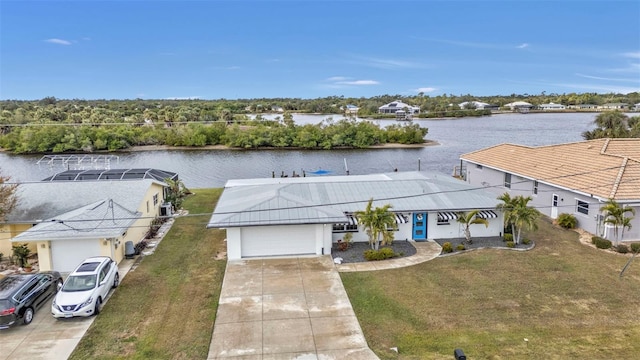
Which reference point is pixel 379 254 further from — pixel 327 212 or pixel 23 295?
pixel 23 295

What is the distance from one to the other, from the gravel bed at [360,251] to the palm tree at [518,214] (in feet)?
16.6

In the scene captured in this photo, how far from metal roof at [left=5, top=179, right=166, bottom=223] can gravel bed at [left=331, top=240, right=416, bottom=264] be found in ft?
36.2

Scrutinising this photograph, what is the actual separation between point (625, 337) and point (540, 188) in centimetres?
1592

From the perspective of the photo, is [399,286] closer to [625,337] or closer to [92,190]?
[625,337]

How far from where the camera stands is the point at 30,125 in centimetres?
8562

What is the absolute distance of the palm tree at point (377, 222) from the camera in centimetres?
2003

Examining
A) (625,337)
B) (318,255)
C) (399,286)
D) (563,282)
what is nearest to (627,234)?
(563,282)

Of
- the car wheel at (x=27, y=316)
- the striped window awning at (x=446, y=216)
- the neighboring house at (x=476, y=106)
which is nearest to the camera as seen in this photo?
the car wheel at (x=27, y=316)

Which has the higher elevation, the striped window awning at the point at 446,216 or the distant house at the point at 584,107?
the distant house at the point at 584,107

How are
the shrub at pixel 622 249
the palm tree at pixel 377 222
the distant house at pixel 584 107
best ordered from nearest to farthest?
the palm tree at pixel 377 222 → the shrub at pixel 622 249 → the distant house at pixel 584 107

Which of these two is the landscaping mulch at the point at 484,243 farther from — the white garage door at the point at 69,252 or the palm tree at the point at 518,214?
the white garage door at the point at 69,252

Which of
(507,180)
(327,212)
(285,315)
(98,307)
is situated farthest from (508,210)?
(98,307)

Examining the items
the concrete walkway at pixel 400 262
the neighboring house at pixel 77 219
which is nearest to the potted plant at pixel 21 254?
the neighboring house at pixel 77 219

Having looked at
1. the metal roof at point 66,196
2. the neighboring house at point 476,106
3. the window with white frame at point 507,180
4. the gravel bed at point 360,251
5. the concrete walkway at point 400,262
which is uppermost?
the neighboring house at point 476,106
